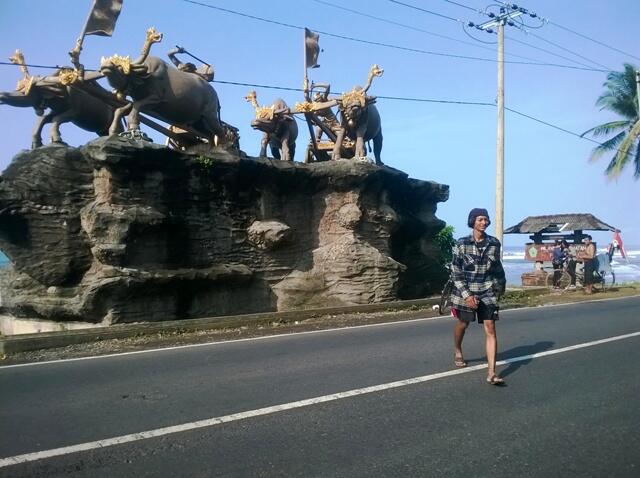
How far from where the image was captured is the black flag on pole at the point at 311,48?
16734 mm

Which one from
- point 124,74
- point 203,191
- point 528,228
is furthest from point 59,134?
point 528,228

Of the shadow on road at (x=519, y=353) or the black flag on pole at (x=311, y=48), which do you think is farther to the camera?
Answer: the black flag on pole at (x=311, y=48)

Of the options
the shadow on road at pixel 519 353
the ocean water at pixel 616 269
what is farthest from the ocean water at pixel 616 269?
the shadow on road at pixel 519 353

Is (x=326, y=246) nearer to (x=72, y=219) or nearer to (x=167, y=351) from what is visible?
(x=72, y=219)

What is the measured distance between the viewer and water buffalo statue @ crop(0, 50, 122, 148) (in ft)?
41.7

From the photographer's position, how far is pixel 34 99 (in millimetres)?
12922

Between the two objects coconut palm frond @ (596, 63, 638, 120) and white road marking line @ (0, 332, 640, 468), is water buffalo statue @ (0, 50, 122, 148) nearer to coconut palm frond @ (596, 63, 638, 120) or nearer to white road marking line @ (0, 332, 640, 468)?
A: white road marking line @ (0, 332, 640, 468)

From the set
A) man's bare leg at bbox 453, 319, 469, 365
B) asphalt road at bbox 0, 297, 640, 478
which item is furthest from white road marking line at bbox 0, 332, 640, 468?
man's bare leg at bbox 453, 319, 469, 365

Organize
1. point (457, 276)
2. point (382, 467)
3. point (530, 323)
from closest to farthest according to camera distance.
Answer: point (382, 467)
point (457, 276)
point (530, 323)

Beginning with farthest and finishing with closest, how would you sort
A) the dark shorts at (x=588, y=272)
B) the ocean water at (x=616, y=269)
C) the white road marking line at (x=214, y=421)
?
the ocean water at (x=616, y=269)
the dark shorts at (x=588, y=272)
the white road marking line at (x=214, y=421)

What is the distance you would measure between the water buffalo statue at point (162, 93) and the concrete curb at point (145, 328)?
4466mm

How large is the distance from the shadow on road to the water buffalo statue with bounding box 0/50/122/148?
9182 millimetres

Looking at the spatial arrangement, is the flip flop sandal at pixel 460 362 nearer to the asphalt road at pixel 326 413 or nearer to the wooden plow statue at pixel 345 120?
the asphalt road at pixel 326 413

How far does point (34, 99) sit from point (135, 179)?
10.6 ft
